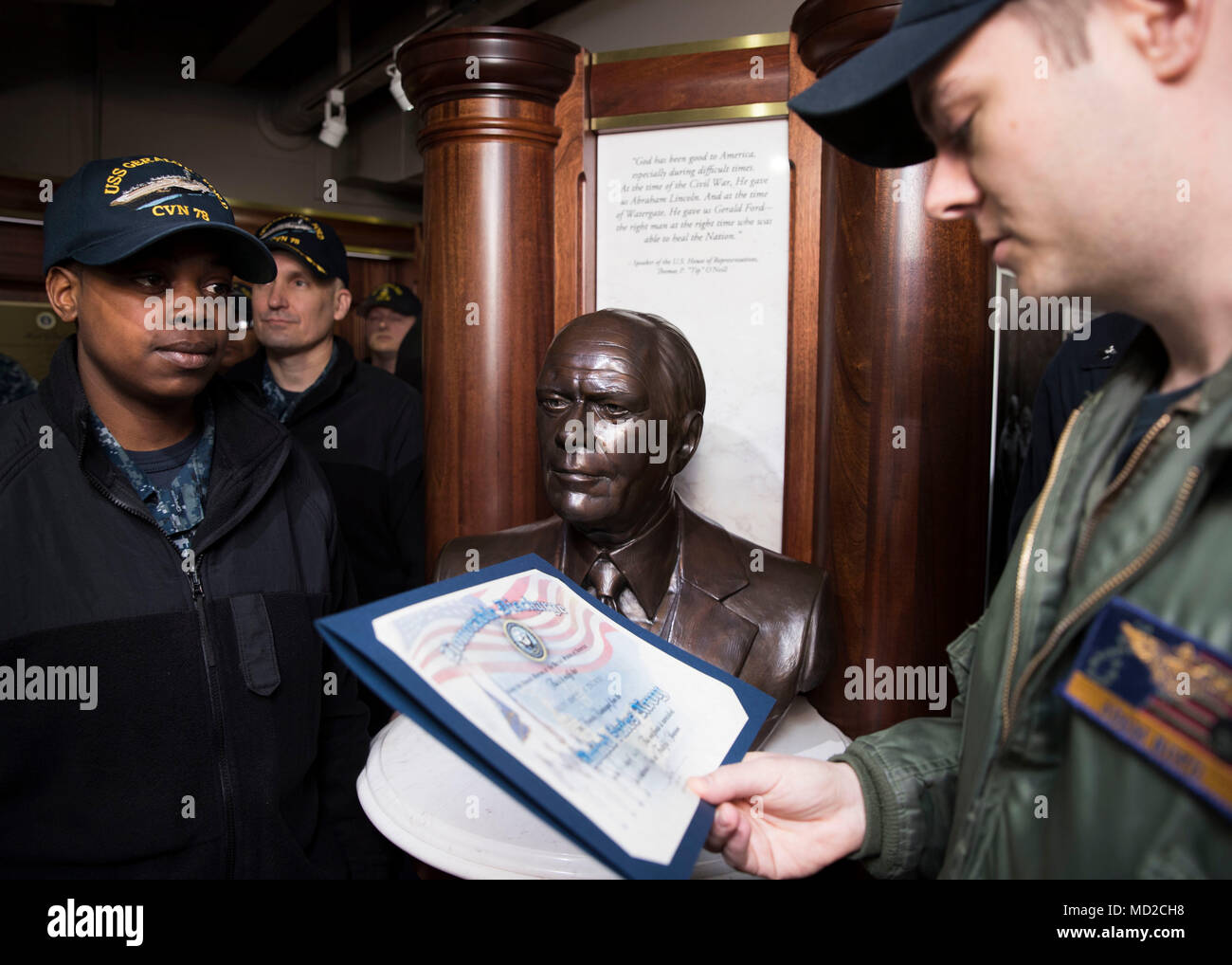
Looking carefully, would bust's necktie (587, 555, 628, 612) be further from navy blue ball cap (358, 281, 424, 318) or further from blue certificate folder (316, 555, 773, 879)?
navy blue ball cap (358, 281, 424, 318)

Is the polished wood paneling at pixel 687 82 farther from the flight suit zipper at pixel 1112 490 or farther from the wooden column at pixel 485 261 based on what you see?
the flight suit zipper at pixel 1112 490

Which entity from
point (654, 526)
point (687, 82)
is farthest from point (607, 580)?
point (687, 82)

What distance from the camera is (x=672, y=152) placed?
8.28 ft

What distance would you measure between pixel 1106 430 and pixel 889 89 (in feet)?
1.30

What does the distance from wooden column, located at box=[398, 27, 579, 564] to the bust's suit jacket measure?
0.52 m

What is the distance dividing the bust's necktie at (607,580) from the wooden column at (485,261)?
643mm

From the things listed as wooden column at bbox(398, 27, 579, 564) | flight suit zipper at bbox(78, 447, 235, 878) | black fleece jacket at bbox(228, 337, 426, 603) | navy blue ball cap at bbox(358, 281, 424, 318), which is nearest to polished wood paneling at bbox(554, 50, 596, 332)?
wooden column at bbox(398, 27, 579, 564)

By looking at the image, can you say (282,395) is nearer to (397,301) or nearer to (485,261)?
(485,261)

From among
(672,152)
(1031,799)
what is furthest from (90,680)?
→ (672,152)

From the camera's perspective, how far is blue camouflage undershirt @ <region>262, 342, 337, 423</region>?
9.28 ft

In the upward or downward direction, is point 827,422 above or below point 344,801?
above

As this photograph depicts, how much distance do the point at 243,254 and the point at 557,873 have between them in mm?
1337

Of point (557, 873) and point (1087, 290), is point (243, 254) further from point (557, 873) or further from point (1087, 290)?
point (1087, 290)

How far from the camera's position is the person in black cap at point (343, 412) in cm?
278
